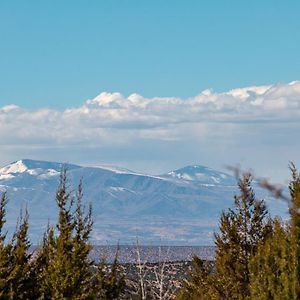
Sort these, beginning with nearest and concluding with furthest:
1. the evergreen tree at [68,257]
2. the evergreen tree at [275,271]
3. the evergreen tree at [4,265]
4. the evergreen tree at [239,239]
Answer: the evergreen tree at [275,271] < the evergreen tree at [4,265] < the evergreen tree at [68,257] < the evergreen tree at [239,239]

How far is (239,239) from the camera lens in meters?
43.2

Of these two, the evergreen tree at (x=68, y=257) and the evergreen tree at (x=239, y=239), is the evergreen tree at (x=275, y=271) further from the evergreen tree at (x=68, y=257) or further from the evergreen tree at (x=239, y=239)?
the evergreen tree at (x=68, y=257)

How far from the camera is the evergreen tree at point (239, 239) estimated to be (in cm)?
4203

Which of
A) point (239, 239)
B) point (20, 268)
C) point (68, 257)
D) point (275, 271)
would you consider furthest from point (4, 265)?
point (275, 271)

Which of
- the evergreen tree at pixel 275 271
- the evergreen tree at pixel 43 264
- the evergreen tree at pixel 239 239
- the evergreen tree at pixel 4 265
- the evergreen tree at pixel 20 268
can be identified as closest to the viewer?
the evergreen tree at pixel 275 271

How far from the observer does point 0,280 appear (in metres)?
39.8

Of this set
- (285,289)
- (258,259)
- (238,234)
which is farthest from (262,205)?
(285,289)

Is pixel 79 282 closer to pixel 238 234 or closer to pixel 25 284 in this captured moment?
pixel 25 284

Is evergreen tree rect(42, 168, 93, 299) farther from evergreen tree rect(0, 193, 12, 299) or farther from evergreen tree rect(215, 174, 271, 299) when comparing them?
evergreen tree rect(215, 174, 271, 299)

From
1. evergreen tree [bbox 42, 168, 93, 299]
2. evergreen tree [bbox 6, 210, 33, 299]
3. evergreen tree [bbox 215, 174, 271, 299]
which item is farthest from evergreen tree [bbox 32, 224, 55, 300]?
evergreen tree [bbox 215, 174, 271, 299]

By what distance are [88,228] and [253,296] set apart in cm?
1070

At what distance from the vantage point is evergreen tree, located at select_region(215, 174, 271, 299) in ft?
138

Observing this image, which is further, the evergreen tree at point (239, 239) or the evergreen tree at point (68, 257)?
the evergreen tree at point (239, 239)

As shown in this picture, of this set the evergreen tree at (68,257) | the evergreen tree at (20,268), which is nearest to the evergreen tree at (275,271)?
the evergreen tree at (68,257)
